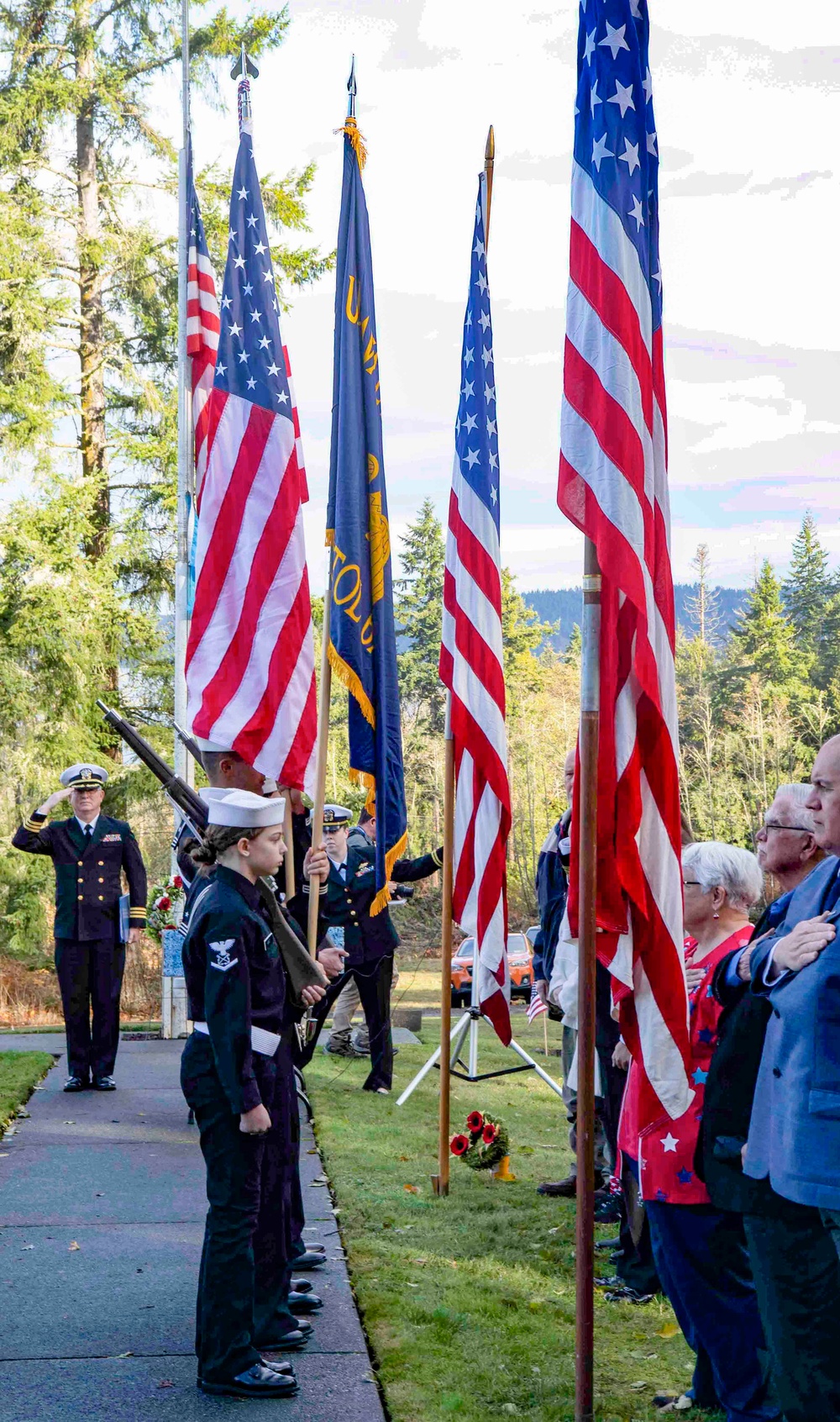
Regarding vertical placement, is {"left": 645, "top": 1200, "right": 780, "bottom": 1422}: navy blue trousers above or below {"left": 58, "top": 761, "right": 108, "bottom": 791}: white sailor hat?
below

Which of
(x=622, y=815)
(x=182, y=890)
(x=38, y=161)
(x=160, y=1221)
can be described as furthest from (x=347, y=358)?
(x=38, y=161)

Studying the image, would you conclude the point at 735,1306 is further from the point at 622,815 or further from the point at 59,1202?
the point at 59,1202

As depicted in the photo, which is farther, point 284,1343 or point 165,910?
point 165,910

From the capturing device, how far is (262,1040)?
4469 mm

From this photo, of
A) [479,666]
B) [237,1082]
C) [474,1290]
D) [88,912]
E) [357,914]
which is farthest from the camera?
[357,914]

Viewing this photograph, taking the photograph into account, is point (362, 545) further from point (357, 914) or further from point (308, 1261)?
point (357, 914)

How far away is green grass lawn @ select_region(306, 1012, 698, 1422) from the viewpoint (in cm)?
432

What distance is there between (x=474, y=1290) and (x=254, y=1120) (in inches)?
66.5

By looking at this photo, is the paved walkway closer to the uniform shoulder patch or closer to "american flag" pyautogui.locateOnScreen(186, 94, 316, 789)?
the uniform shoulder patch

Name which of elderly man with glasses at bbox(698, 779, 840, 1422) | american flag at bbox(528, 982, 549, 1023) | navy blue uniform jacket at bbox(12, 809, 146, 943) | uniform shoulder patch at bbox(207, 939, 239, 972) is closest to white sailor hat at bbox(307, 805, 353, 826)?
navy blue uniform jacket at bbox(12, 809, 146, 943)

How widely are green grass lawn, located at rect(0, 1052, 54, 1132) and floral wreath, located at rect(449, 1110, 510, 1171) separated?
9.70 feet

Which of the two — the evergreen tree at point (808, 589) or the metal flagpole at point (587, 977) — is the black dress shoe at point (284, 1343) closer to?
the metal flagpole at point (587, 977)

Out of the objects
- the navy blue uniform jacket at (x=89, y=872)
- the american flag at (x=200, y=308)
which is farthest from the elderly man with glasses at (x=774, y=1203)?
the american flag at (x=200, y=308)

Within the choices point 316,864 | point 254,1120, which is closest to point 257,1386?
point 254,1120
